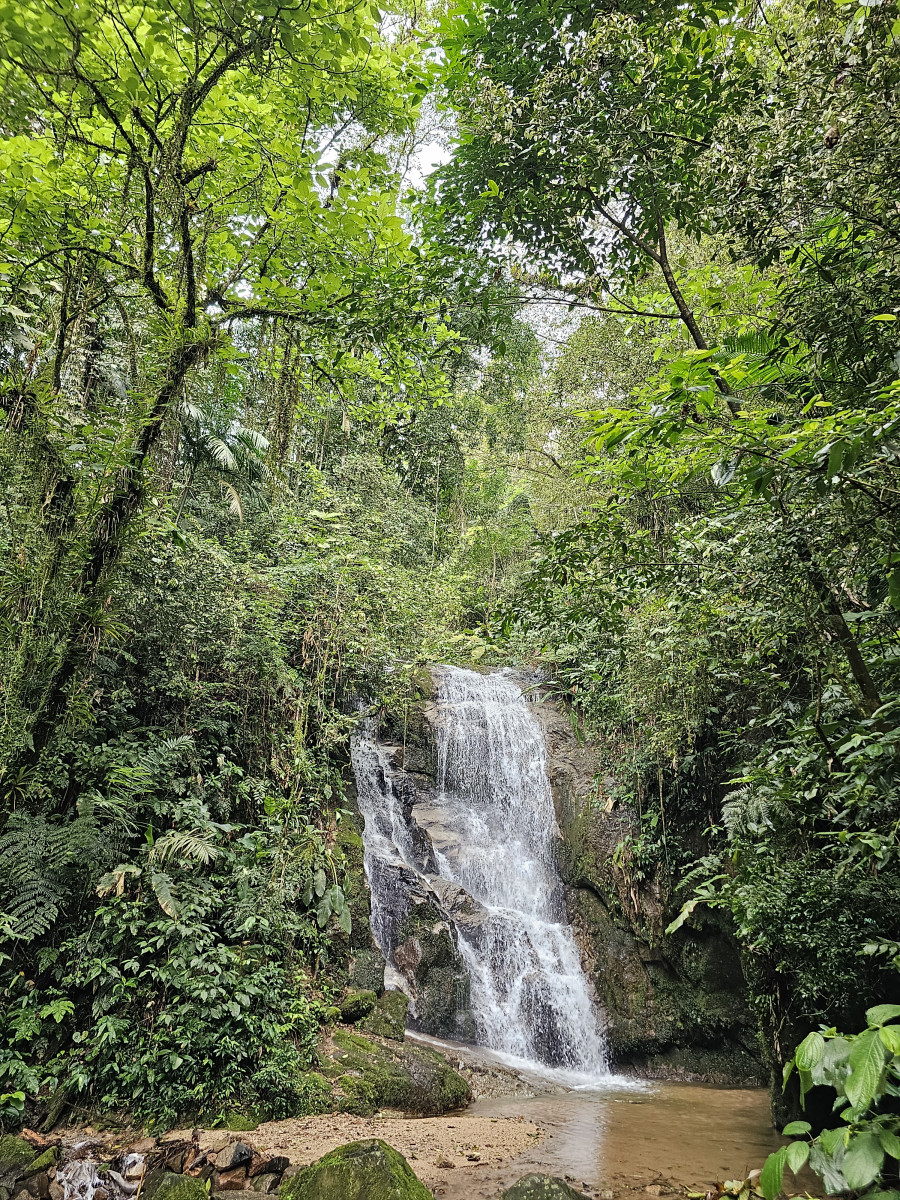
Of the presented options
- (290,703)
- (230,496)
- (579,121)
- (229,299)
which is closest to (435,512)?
(230,496)

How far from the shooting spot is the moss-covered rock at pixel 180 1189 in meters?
3.96

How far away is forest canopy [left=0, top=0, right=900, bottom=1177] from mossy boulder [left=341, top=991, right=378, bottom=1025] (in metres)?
0.18

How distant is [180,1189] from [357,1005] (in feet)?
9.68

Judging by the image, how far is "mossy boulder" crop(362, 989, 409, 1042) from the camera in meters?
6.79

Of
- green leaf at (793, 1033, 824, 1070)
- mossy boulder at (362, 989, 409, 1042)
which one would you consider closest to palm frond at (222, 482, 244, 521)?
mossy boulder at (362, 989, 409, 1042)

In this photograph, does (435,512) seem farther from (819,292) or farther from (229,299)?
(819,292)

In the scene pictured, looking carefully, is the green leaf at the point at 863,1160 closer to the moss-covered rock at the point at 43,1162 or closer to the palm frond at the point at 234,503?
the moss-covered rock at the point at 43,1162

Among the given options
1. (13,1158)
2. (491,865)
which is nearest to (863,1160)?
(13,1158)

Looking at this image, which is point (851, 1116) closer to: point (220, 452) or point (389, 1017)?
point (389, 1017)

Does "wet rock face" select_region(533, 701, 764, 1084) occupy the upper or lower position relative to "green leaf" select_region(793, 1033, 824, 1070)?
lower

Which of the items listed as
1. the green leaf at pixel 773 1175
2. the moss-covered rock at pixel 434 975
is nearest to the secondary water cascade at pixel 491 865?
the moss-covered rock at pixel 434 975

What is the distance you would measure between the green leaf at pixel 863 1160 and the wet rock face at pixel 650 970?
7124 mm

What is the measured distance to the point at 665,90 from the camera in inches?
160

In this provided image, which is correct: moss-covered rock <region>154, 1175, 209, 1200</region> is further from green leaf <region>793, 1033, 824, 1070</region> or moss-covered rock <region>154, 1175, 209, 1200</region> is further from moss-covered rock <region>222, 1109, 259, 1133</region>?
green leaf <region>793, 1033, 824, 1070</region>
